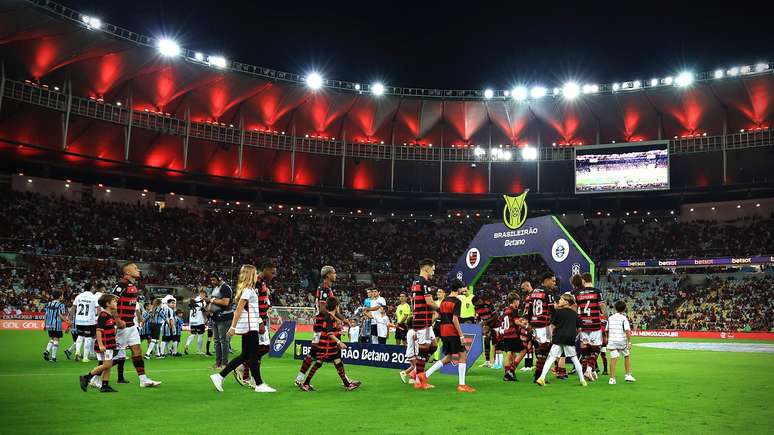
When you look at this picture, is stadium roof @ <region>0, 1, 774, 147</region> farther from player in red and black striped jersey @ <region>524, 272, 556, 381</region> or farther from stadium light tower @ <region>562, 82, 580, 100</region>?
player in red and black striped jersey @ <region>524, 272, 556, 381</region>

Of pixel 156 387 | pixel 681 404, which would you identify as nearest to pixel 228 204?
pixel 156 387

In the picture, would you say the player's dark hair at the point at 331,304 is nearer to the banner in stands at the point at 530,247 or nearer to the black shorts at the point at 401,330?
the black shorts at the point at 401,330

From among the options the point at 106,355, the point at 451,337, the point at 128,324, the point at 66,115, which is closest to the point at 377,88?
the point at 66,115

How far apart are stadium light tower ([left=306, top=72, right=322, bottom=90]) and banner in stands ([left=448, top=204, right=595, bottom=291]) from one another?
98.6 feet

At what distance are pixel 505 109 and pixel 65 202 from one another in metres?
39.9

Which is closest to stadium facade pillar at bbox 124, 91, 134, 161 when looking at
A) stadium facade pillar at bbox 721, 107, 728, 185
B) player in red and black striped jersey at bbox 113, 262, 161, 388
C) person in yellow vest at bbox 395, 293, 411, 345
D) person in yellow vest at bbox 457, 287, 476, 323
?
person in yellow vest at bbox 395, 293, 411, 345

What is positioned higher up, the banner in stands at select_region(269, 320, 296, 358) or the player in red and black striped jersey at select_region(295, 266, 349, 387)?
the player in red and black striped jersey at select_region(295, 266, 349, 387)

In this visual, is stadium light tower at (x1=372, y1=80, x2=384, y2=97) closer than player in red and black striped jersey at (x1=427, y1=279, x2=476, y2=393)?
No

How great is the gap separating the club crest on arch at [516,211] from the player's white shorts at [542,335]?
11668 millimetres

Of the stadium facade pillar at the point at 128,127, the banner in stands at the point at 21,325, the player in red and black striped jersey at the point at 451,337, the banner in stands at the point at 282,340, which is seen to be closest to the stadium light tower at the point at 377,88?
the stadium facade pillar at the point at 128,127

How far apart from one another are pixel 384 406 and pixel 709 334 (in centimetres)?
4078

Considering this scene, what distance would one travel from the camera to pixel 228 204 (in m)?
61.8

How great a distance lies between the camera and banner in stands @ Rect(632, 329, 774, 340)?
42.3 m

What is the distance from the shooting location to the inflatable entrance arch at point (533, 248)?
905 inches
